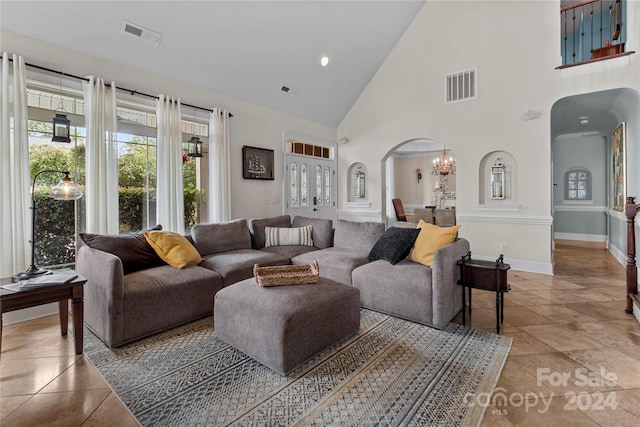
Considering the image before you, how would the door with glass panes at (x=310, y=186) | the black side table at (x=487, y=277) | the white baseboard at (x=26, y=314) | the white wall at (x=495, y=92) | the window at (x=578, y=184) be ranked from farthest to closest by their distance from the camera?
1. the window at (x=578, y=184)
2. the door with glass panes at (x=310, y=186)
3. the white wall at (x=495, y=92)
4. the white baseboard at (x=26, y=314)
5. the black side table at (x=487, y=277)

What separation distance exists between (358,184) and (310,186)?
120 cm

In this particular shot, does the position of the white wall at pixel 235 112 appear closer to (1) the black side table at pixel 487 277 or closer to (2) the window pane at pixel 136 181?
(2) the window pane at pixel 136 181

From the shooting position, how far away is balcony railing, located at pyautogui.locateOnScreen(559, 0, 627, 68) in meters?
4.68

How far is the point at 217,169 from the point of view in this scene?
4594 millimetres

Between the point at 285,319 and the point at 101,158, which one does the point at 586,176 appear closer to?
the point at 285,319

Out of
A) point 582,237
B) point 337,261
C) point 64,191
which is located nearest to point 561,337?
point 337,261

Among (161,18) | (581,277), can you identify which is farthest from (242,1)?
(581,277)

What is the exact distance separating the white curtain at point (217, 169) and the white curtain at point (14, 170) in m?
2.04

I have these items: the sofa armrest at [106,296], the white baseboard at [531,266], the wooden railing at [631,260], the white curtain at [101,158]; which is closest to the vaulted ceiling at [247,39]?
the white curtain at [101,158]

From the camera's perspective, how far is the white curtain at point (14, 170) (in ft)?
9.09

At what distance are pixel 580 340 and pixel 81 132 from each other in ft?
16.8

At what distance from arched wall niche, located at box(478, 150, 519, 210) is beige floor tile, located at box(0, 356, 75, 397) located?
5.58 metres

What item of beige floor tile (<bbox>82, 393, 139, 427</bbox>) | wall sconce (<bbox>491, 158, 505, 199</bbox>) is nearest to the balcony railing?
wall sconce (<bbox>491, 158, 505, 199</bbox>)

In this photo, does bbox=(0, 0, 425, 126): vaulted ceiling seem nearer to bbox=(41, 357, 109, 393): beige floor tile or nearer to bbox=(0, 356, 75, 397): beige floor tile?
bbox=(0, 356, 75, 397): beige floor tile
